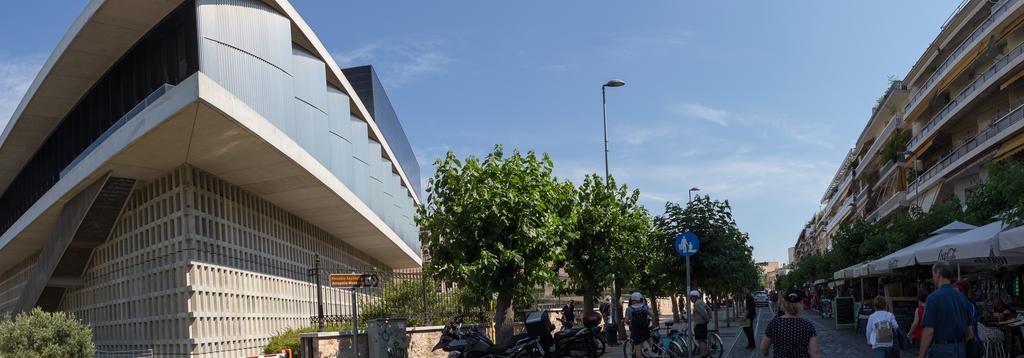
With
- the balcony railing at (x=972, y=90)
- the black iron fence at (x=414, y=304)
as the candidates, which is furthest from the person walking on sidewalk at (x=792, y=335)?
the balcony railing at (x=972, y=90)

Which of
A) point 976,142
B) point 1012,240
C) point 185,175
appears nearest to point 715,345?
point 1012,240

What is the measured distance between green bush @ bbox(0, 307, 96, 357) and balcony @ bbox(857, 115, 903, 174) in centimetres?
5142

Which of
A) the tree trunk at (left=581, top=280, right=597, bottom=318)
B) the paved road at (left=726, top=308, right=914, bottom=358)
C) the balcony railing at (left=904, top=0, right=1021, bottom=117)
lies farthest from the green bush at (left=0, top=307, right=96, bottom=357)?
the balcony railing at (left=904, top=0, right=1021, bottom=117)

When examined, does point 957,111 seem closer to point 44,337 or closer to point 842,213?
point 44,337

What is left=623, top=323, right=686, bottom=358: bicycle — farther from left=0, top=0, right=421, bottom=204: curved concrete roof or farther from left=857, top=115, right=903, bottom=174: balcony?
left=857, top=115, right=903, bottom=174: balcony

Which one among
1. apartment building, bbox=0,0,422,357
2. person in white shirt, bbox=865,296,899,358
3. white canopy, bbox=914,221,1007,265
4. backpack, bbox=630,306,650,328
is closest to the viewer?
person in white shirt, bbox=865,296,899,358

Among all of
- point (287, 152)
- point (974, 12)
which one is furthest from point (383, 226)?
point (974, 12)

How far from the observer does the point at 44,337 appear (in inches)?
725

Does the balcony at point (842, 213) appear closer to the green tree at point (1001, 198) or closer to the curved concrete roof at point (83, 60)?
the curved concrete roof at point (83, 60)

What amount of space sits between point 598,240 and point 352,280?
39.8ft

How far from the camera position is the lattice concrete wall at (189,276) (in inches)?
838

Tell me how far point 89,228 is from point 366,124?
53.8 feet

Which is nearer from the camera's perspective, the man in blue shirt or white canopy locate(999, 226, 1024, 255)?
the man in blue shirt

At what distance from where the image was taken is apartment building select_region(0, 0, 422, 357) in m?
21.0
